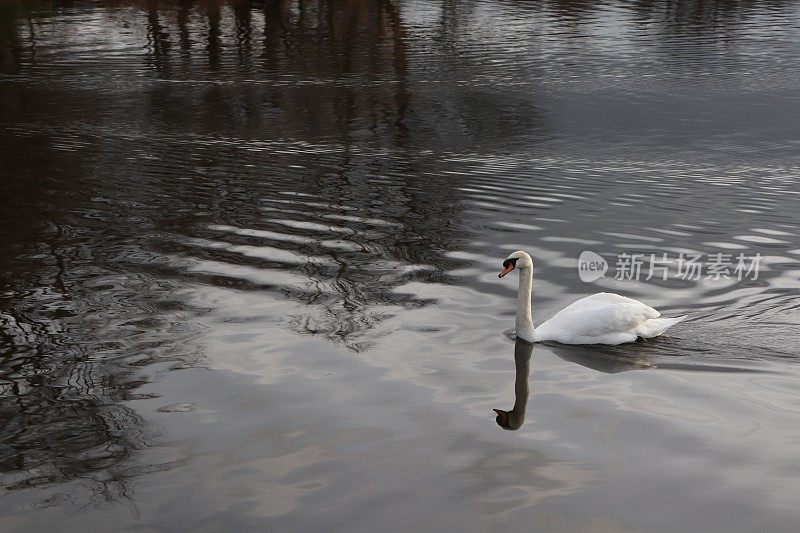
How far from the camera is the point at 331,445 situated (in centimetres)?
801

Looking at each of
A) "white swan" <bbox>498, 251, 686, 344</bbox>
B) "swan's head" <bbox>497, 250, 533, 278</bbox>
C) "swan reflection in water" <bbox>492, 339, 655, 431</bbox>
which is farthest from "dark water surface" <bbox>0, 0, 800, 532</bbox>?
"swan's head" <bbox>497, 250, 533, 278</bbox>

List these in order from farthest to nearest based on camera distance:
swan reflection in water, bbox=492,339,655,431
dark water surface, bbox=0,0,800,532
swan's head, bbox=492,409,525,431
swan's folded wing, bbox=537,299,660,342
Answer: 1. swan's folded wing, bbox=537,299,660,342
2. swan reflection in water, bbox=492,339,655,431
3. swan's head, bbox=492,409,525,431
4. dark water surface, bbox=0,0,800,532

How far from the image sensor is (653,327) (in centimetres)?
999

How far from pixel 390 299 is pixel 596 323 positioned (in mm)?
2145

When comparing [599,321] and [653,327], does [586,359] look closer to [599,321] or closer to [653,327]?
[599,321]

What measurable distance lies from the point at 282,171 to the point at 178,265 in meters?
4.82

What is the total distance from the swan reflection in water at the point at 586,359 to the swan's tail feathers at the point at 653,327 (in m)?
0.17

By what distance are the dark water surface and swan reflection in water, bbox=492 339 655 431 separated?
4 centimetres

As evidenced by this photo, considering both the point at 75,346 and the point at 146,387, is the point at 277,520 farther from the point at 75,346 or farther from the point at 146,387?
the point at 75,346

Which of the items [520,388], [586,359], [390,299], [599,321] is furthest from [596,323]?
[390,299]

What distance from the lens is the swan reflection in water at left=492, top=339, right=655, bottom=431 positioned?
30.7 ft

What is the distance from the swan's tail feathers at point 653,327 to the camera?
32.7 ft

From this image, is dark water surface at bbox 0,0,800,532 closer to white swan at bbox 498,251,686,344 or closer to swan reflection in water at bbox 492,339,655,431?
swan reflection in water at bbox 492,339,655,431

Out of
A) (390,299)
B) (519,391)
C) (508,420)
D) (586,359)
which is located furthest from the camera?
(390,299)
